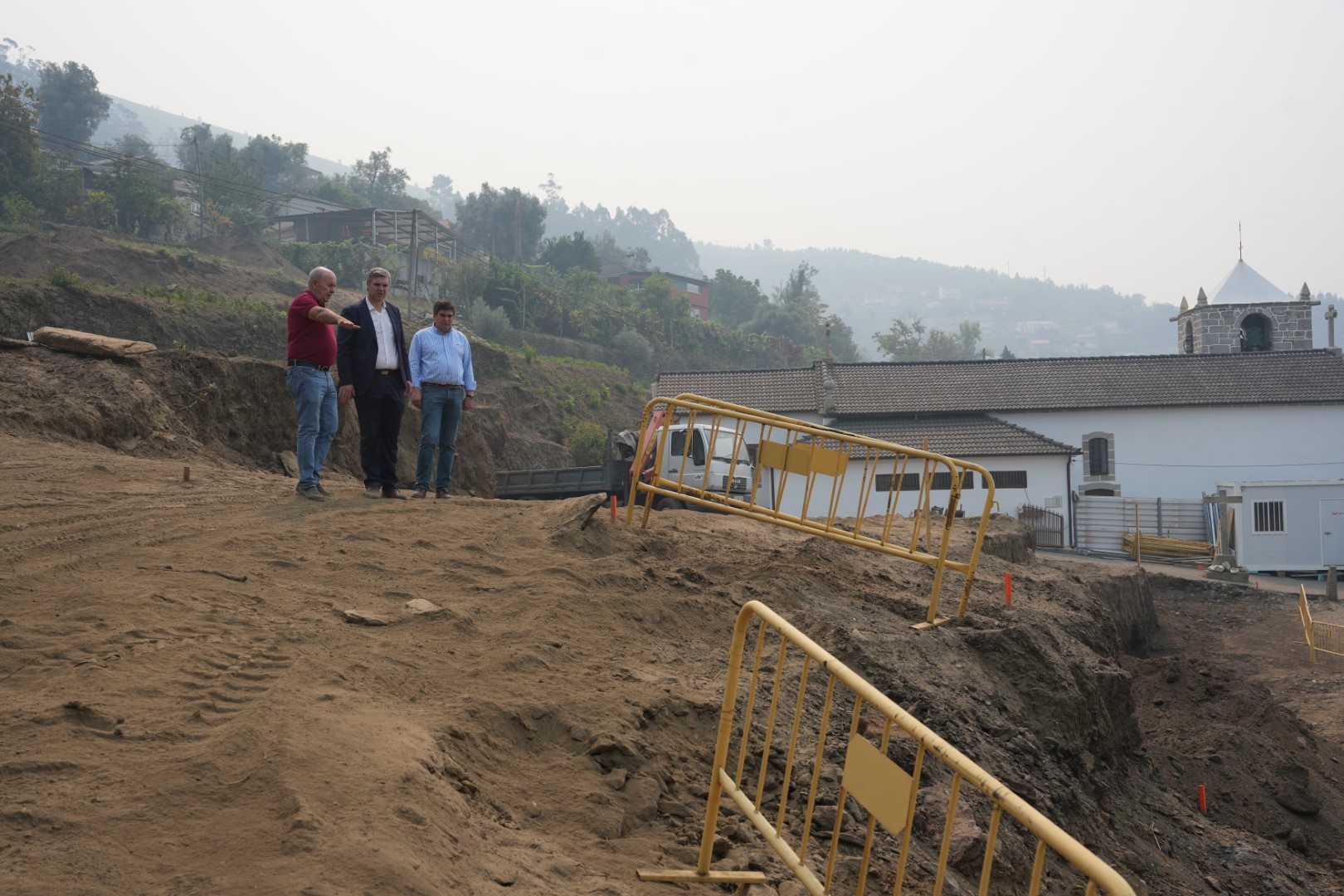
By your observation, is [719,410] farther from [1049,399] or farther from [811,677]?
[1049,399]

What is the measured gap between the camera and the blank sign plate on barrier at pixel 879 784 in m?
2.79

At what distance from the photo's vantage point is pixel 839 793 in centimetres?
398

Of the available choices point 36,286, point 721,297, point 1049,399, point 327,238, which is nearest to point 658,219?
point 721,297

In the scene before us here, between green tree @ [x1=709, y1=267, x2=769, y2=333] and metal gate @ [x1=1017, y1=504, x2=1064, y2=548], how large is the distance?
5911 centimetres

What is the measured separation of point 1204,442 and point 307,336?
136ft

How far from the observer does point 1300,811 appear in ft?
28.8

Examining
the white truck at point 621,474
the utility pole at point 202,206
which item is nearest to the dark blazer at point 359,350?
the white truck at point 621,474

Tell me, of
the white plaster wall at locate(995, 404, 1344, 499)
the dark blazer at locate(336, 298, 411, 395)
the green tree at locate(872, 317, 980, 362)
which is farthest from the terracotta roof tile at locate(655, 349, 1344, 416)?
the green tree at locate(872, 317, 980, 362)

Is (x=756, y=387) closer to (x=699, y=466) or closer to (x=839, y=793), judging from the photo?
(x=699, y=466)

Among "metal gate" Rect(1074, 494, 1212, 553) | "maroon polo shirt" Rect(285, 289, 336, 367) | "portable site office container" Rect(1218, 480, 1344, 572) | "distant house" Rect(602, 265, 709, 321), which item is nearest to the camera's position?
"maroon polo shirt" Rect(285, 289, 336, 367)

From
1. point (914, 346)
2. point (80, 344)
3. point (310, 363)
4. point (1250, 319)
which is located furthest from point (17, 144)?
point (914, 346)

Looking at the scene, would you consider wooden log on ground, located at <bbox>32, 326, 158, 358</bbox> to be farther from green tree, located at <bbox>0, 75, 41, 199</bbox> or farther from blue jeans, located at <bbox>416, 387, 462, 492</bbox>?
green tree, located at <bbox>0, 75, 41, 199</bbox>

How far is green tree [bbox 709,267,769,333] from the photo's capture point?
9306 cm

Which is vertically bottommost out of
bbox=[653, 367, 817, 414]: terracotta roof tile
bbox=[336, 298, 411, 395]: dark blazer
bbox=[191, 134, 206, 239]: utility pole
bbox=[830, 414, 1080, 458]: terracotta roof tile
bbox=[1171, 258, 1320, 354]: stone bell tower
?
bbox=[336, 298, 411, 395]: dark blazer
